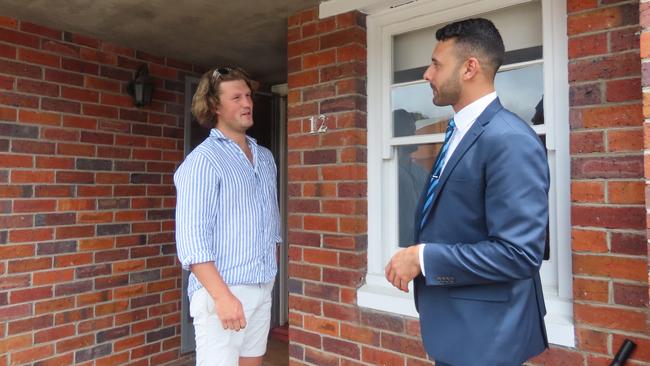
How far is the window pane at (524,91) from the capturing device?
2.14 meters

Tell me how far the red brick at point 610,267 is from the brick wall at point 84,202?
3126mm

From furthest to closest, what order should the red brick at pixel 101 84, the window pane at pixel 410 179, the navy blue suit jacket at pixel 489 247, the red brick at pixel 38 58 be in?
the red brick at pixel 101 84 < the red brick at pixel 38 58 < the window pane at pixel 410 179 < the navy blue suit jacket at pixel 489 247

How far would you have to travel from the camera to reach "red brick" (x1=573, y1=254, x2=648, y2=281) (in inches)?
68.9

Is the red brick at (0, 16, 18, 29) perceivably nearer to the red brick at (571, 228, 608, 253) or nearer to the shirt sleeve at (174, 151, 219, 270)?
the shirt sleeve at (174, 151, 219, 270)

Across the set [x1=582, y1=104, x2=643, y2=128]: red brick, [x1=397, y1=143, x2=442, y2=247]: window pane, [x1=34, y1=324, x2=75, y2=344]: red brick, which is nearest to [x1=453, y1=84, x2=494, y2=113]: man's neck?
[x1=582, y1=104, x2=643, y2=128]: red brick

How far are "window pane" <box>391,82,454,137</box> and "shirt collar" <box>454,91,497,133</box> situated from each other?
1083 mm

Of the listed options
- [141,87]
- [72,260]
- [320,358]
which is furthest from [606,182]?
[72,260]

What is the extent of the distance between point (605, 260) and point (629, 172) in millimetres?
358

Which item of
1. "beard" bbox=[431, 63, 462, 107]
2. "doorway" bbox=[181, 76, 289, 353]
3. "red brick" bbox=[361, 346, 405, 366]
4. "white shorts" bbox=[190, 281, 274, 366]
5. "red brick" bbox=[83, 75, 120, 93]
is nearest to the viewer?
"beard" bbox=[431, 63, 462, 107]

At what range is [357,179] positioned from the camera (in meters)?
2.63

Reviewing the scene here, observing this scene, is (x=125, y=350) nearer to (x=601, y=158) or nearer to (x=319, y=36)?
(x=319, y=36)

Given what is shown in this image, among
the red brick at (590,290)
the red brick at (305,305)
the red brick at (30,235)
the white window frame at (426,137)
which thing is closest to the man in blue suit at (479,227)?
the red brick at (590,290)

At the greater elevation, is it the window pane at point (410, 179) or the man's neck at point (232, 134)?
the man's neck at point (232, 134)

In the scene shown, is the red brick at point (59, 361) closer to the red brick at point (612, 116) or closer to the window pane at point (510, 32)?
the window pane at point (510, 32)
